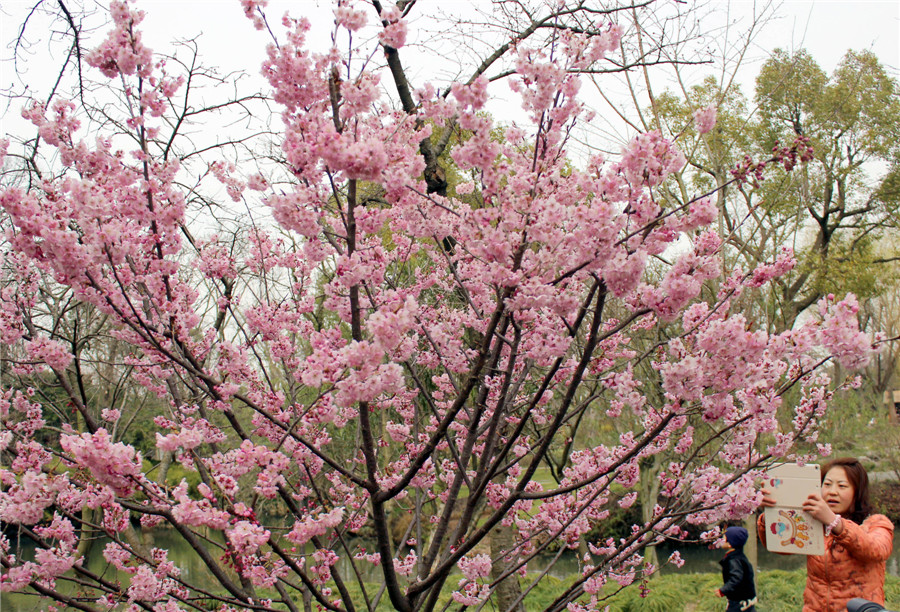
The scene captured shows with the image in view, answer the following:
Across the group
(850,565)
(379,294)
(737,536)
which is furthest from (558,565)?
(379,294)

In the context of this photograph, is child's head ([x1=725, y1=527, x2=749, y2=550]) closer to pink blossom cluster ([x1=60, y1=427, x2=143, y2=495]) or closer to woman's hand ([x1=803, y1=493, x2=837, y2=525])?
woman's hand ([x1=803, y1=493, x2=837, y2=525])

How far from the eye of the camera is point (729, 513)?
2625mm

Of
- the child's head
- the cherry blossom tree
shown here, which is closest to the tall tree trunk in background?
the child's head

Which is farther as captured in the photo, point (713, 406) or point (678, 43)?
point (678, 43)

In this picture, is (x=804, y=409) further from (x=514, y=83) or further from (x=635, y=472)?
(x=514, y=83)

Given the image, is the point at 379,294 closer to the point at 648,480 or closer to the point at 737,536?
the point at 737,536

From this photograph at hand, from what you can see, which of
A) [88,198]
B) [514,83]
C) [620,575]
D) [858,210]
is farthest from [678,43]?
[858,210]

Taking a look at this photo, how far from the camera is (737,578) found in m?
4.68

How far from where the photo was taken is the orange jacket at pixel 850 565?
2.71 m

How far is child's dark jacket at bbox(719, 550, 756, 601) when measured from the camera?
4.66m

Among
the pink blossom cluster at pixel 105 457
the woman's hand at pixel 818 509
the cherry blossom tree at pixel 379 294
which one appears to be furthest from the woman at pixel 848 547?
the pink blossom cluster at pixel 105 457

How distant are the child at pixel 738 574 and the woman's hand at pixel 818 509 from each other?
96.0 inches

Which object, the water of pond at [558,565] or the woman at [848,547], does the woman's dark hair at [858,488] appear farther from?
the water of pond at [558,565]

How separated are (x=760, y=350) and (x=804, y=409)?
99 cm
